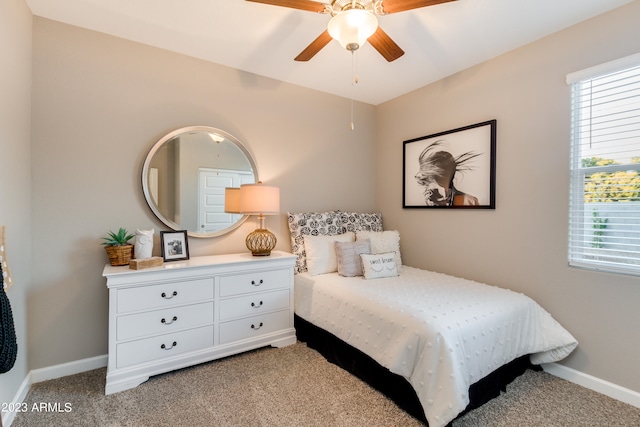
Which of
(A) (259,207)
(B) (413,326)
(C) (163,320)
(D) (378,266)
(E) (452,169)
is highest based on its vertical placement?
(E) (452,169)

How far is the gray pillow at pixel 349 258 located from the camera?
107 inches

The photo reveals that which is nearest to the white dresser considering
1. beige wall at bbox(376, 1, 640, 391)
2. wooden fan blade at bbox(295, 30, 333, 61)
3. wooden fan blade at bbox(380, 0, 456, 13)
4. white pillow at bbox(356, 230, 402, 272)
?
white pillow at bbox(356, 230, 402, 272)


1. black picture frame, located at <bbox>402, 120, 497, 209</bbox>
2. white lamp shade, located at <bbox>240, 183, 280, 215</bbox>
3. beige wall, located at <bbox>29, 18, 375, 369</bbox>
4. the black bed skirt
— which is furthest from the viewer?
black picture frame, located at <bbox>402, 120, 497, 209</bbox>

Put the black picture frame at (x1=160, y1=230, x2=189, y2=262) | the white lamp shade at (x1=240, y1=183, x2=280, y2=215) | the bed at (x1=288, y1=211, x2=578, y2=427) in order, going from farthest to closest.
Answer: the white lamp shade at (x1=240, y1=183, x2=280, y2=215) < the black picture frame at (x1=160, y1=230, x2=189, y2=262) < the bed at (x1=288, y1=211, x2=578, y2=427)

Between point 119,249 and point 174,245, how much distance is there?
0.38m

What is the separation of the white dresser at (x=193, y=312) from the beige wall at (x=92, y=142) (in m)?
0.43

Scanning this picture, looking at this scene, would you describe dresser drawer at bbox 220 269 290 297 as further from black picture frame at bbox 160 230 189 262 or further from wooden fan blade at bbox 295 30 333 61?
wooden fan blade at bbox 295 30 333 61

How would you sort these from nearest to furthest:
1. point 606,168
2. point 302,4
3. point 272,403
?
point 302,4 → point 272,403 → point 606,168

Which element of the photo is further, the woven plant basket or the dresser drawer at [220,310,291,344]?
the dresser drawer at [220,310,291,344]

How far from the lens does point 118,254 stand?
6.91 feet

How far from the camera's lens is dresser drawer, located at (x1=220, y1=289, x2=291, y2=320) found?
2.36 m

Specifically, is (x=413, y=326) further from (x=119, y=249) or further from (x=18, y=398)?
(x=18, y=398)

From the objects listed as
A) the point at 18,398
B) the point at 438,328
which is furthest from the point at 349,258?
the point at 18,398

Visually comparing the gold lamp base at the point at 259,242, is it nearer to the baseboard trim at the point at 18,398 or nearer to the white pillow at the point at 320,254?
the white pillow at the point at 320,254
